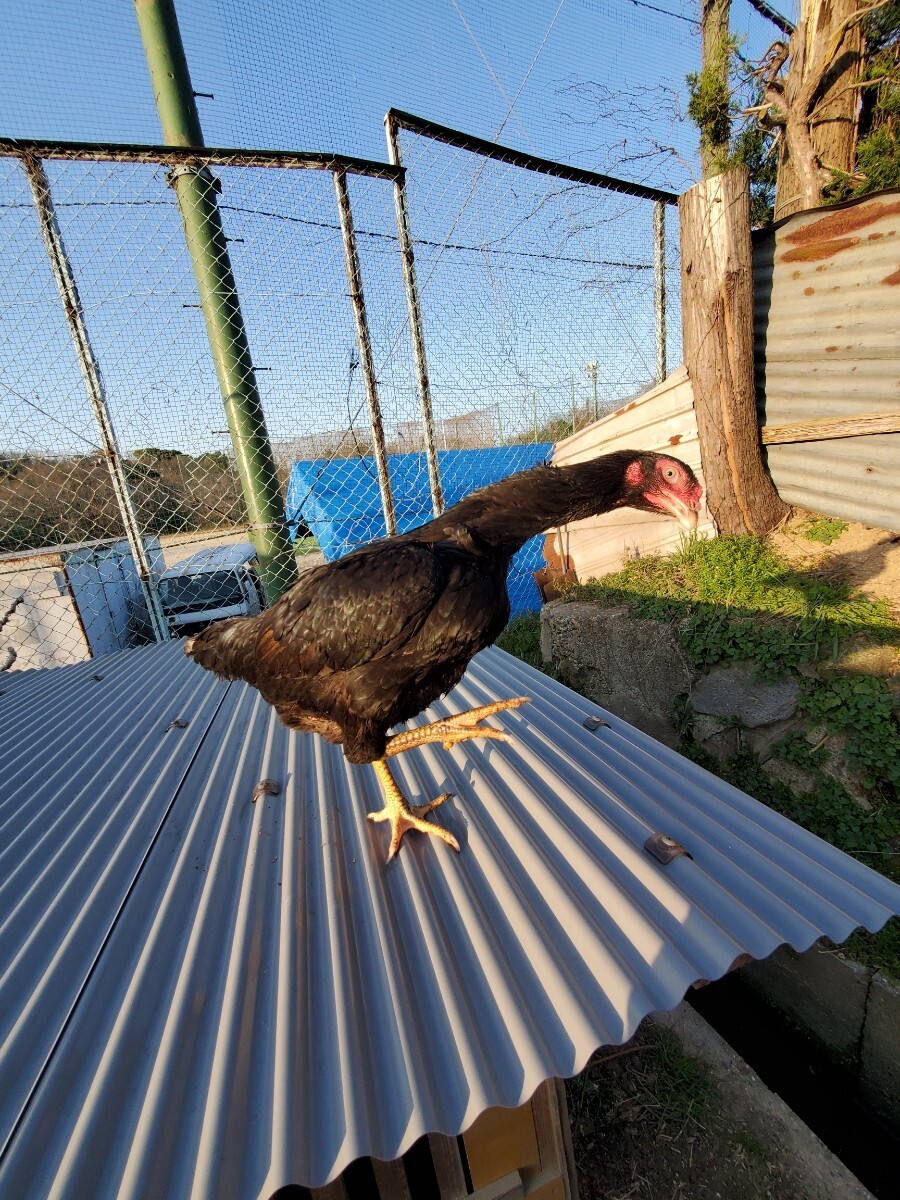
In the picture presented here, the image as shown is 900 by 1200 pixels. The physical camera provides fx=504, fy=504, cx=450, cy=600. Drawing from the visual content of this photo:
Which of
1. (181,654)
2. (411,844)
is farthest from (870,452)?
(181,654)

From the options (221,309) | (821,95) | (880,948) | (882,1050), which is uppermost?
(821,95)

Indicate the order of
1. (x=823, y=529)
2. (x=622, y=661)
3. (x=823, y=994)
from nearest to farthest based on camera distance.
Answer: (x=823, y=994), (x=823, y=529), (x=622, y=661)

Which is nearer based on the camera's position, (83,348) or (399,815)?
(399,815)

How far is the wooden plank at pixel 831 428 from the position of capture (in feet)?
10.3

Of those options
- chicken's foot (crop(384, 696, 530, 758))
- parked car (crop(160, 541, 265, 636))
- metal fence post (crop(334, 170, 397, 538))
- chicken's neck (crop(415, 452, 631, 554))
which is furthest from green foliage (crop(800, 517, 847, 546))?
parked car (crop(160, 541, 265, 636))

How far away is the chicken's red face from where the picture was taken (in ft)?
6.72

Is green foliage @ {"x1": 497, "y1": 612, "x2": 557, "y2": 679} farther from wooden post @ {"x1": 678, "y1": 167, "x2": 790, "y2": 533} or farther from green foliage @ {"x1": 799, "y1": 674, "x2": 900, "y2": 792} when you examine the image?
green foliage @ {"x1": 799, "y1": 674, "x2": 900, "y2": 792}

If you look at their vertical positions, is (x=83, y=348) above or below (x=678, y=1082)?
above

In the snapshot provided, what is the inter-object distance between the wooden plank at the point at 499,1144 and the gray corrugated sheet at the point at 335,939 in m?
0.33

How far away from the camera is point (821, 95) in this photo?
15.8 feet

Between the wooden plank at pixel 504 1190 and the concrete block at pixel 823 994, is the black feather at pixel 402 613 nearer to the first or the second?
the wooden plank at pixel 504 1190

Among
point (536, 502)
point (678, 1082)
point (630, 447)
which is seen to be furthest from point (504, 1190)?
point (630, 447)

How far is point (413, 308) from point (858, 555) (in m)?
3.80

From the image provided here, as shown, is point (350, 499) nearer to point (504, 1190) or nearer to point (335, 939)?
point (335, 939)
